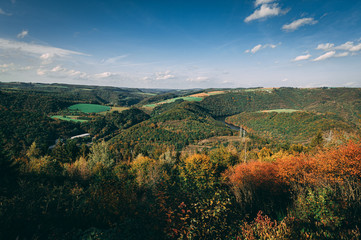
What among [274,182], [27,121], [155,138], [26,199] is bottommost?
[155,138]

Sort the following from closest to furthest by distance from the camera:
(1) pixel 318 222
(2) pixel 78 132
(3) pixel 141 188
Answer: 1. (1) pixel 318 222
2. (3) pixel 141 188
3. (2) pixel 78 132

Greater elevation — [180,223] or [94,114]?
[180,223]

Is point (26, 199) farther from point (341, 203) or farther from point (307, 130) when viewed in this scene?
point (307, 130)

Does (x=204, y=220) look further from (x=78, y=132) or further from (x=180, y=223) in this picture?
(x=78, y=132)

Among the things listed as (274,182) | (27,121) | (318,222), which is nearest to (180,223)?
(318,222)

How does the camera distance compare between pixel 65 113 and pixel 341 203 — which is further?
pixel 65 113

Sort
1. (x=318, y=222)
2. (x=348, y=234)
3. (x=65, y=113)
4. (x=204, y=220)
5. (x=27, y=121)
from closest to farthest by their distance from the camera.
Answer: (x=348, y=234) → (x=204, y=220) → (x=318, y=222) → (x=27, y=121) → (x=65, y=113)

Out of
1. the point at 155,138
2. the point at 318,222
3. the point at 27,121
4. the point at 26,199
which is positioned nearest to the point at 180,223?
the point at 318,222

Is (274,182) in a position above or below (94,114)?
above

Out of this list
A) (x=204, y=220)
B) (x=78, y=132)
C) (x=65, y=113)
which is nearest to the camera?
(x=204, y=220)
